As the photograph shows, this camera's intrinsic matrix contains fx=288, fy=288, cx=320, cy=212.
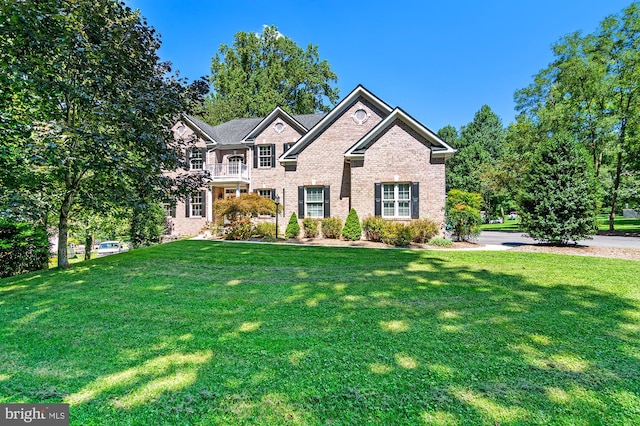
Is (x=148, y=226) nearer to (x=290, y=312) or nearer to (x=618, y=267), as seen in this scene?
(x=290, y=312)

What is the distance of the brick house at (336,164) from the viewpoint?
1371 centimetres

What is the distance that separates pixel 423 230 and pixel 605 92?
19.3 m

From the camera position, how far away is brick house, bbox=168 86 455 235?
45.0 ft

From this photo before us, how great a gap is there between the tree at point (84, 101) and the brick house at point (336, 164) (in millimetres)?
5036

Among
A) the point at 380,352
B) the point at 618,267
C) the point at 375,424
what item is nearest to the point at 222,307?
the point at 380,352

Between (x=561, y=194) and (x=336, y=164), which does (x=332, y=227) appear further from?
(x=561, y=194)

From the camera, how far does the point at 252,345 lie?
3275 mm

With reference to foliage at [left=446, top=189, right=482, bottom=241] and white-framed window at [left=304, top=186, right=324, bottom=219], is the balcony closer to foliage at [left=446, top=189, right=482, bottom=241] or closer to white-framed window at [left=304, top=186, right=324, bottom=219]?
white-framed window at [left=304, top=186, right=324, bottom=219]

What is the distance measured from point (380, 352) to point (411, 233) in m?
10.2

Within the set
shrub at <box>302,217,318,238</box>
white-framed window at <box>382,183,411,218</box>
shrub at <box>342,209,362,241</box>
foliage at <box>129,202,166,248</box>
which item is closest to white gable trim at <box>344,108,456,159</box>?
white-framed window at <box>382,183,411,218</box>

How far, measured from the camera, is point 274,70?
117ft

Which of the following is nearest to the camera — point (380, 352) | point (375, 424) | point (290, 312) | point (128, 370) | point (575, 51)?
point (375, 424)

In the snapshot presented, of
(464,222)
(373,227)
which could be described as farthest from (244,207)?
(464,222)

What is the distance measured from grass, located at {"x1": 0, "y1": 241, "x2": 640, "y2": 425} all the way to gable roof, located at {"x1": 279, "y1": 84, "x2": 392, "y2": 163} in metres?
10.8
